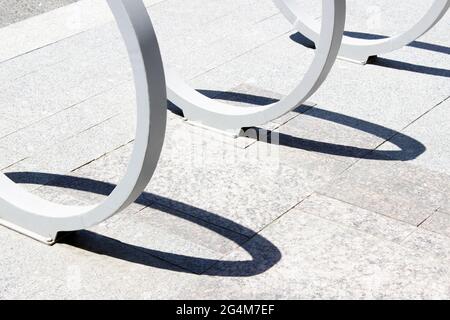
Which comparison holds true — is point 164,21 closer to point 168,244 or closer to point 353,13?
point 353,13

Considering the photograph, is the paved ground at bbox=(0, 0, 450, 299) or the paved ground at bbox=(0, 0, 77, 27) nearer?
the paved ground at bbox=(0, 0, 450, 299)

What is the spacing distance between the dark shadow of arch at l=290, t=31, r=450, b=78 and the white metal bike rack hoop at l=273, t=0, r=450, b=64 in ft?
0.56

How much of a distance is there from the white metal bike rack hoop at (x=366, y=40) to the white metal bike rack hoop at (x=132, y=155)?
398 cm

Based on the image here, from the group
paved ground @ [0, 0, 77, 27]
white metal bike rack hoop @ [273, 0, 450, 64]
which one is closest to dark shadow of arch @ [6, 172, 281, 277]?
white metal bike rack hoop @ [273, 0, 450, 64]

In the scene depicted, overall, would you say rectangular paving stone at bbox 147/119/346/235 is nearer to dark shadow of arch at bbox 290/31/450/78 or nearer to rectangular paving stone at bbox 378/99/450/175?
rectangular paving stone at bbox 378/99/450/175

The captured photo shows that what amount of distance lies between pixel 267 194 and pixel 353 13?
4.26 m

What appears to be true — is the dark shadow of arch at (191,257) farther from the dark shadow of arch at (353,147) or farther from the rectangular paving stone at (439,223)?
the dark shadow of arch at (353,147)

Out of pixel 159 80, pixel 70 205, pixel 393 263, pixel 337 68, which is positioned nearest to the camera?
pixel 159 80

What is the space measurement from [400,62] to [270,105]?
235 cm

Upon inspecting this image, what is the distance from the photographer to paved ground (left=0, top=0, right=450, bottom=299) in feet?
20.2

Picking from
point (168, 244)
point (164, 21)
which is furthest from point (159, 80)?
point (164, 21)

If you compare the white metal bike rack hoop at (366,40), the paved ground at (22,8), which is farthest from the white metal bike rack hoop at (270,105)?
the paved ground at (22,8)

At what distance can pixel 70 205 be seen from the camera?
6.88 m

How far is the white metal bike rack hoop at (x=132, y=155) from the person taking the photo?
18.3 ft
